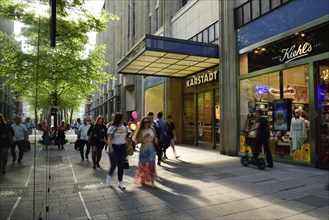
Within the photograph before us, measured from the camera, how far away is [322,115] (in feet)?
26.4

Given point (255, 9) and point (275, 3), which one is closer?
point (275, 3)

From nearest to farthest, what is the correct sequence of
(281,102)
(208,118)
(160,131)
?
(281,102), (160,131), (208,118)

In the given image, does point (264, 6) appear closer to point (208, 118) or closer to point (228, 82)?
point (228, 82)

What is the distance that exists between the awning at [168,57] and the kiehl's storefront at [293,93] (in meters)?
2.09

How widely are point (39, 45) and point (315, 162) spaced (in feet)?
27.2

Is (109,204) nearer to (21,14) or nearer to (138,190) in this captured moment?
(138,190)

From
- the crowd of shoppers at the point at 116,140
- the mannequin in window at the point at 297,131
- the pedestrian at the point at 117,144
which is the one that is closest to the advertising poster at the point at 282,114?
the mannequin in window at the point at 297,131

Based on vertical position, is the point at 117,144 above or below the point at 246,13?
below

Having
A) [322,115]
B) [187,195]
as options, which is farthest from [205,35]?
[187,195]

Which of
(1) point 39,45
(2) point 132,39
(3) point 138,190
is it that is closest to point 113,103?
(2) point 132,39

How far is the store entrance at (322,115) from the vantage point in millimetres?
7938

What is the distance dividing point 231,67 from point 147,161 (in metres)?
6.69

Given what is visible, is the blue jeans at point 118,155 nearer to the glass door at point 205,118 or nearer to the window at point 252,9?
the window at point 252,9

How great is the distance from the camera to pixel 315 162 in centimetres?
796
